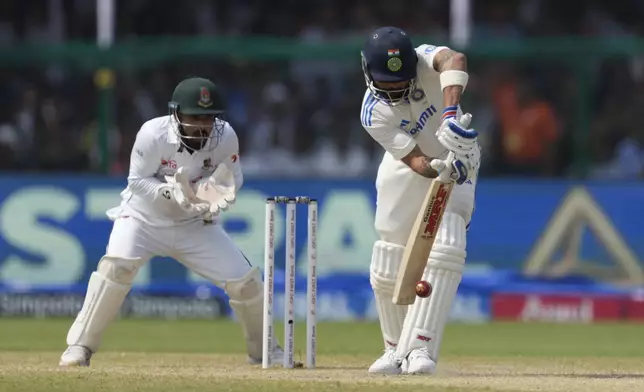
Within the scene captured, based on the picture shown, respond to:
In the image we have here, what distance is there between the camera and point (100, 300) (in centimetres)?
770

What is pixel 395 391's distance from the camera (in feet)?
20.4

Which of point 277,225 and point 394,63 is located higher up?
point 394,63

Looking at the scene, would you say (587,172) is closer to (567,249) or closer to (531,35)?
(567,249)

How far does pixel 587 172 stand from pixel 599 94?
75cm

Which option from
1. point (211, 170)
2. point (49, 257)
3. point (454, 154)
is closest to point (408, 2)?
point (49, 257)

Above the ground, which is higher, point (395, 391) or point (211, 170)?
point (211, 170)

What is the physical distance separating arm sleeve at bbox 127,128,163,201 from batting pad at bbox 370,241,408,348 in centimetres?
127

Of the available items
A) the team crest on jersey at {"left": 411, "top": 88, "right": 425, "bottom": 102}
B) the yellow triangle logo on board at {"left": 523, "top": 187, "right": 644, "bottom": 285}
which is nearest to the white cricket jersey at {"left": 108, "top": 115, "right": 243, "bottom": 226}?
the team crest on jersey at {"left": 411, "top": 88, "right": 425, "bottom": 102}

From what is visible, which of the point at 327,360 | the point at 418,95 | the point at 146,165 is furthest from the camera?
the point at 327,360

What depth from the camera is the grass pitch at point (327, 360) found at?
654 cm

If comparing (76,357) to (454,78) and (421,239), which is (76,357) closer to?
(421,239)

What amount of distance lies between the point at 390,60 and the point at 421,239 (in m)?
0.88

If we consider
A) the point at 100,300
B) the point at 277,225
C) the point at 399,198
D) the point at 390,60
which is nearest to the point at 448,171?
the point at 399,198

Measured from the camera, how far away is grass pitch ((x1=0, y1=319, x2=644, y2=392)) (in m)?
6.54
